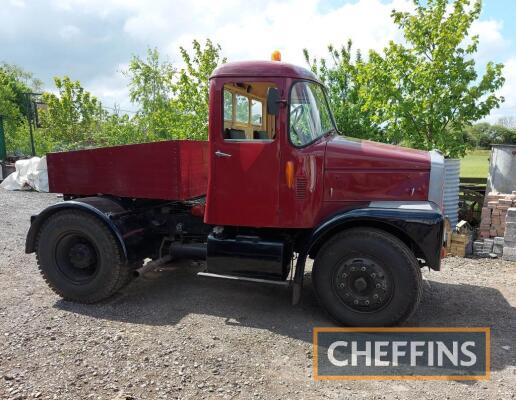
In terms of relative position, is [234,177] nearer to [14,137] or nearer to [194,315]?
[194,315]

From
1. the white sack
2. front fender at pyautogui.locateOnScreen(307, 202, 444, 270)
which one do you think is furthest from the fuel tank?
the white sack

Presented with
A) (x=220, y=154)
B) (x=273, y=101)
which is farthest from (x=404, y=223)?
(x=220, y=154)

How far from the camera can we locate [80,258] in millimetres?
4809

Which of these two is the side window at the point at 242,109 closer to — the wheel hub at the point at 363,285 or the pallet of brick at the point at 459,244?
the wheel hub at the point at 363,285

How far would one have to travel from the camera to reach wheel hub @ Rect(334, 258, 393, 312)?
3986 mm

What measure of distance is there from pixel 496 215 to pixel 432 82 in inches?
98.3

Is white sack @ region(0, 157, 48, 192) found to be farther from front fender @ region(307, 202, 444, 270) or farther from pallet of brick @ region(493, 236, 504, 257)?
pallet of brick @ region(493, 236, 504, 257)

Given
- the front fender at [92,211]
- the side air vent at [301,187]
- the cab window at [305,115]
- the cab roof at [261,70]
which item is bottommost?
the front fender at [92,211]

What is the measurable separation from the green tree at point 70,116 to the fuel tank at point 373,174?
67.6 ft

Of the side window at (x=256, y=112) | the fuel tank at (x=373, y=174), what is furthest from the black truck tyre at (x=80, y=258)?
the fuel tank at (x=373, y=174)

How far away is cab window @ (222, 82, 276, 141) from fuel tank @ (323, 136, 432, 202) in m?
0.72

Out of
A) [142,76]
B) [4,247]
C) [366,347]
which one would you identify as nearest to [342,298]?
[366,347]

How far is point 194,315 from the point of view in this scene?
448 cm

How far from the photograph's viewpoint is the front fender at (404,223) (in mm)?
3865
